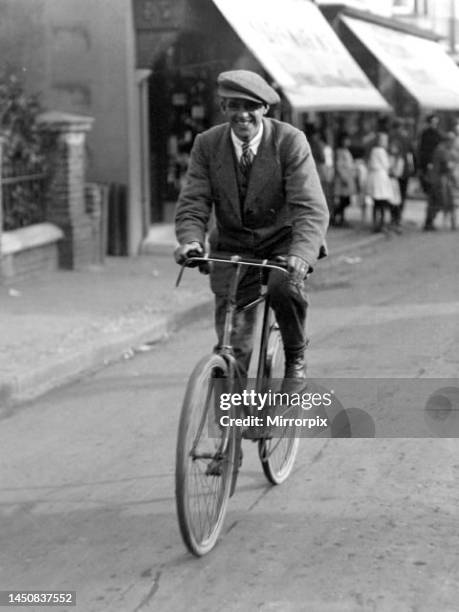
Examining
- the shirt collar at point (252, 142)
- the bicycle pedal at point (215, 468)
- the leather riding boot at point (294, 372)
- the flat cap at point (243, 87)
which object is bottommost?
the bicycle pedal at point (215, 468)

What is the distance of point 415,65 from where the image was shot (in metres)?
20.8

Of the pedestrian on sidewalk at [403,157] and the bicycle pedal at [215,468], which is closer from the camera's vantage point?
the bicycle pedal at [215,468]

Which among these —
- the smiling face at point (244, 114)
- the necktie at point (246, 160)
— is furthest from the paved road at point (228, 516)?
the smiling face at point (244, 114)

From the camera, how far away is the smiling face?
201 inches

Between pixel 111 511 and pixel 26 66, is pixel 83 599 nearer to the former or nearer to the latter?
pixel 111 511

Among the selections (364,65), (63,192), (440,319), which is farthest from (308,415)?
(364,65)

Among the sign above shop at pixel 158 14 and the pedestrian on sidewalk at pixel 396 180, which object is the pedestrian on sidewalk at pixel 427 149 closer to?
the pedestrian on sidewalk at pixel 396 180

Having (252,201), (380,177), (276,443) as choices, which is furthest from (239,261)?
(380,177)

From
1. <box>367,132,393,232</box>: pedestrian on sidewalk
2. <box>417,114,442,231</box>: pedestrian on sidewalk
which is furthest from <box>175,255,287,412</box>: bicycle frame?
<box>417,114,442,231</box>: pedestrian on sidewalk

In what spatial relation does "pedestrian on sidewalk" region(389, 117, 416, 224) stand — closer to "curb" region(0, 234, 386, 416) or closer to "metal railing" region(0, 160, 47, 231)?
"metal railing" region(0, 160, 47, 231)

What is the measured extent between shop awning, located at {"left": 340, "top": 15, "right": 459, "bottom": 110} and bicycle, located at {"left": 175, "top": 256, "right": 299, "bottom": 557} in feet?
48.4

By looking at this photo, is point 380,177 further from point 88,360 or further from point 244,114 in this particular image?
point 244,114

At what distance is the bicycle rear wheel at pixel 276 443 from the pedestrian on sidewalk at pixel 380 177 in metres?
13.5

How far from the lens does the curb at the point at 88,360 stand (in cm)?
813
